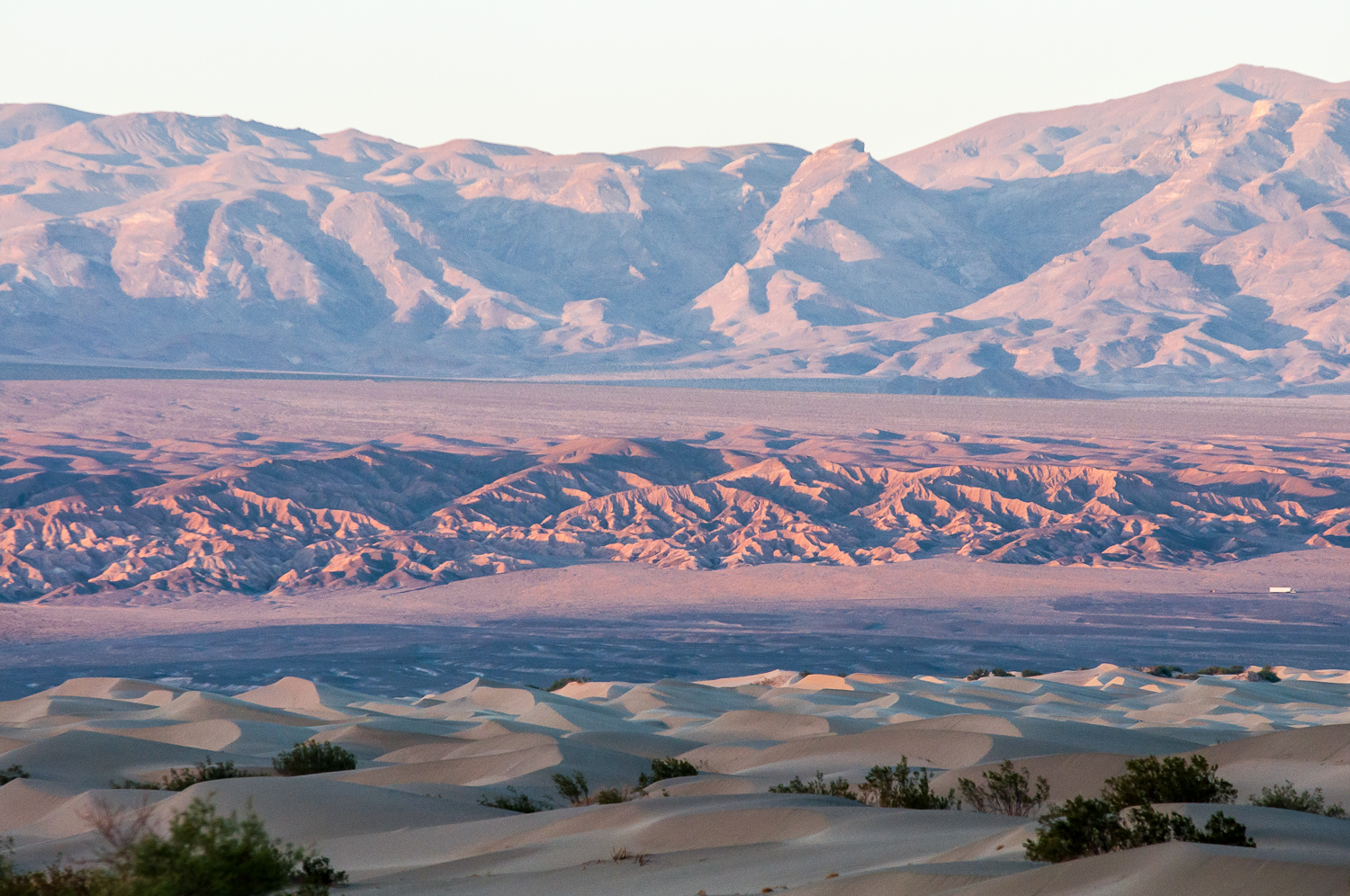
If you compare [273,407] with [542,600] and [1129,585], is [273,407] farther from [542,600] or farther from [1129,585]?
[1129,585]

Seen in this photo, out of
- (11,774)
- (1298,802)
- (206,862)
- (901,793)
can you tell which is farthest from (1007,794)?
(11,774)

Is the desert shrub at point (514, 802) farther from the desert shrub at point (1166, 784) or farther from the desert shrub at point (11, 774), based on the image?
the desert shrub at point (1166, 784)

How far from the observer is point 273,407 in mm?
158125

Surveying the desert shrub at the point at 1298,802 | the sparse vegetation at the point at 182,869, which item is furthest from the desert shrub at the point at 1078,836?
the sparse vegetation at the point at 182,869

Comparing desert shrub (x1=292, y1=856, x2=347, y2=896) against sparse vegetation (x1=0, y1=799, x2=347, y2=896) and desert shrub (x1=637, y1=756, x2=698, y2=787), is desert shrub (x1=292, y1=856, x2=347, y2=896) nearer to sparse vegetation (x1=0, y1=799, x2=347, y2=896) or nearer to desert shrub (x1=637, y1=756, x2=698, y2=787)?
sparse vegetation (x1=0, y1=799, x2=347, y2=896)

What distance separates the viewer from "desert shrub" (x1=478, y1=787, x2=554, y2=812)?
67.1 ft

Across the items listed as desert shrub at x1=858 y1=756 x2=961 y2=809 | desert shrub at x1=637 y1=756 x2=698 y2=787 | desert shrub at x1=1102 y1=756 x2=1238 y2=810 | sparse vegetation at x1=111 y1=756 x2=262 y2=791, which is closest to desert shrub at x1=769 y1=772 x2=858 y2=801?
desert shrub at x1=858 y1=756 x2=961 y2=809

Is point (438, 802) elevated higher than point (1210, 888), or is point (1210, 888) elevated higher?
point (1210, 888)

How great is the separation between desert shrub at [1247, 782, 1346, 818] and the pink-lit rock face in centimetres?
6958

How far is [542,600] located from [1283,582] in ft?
131

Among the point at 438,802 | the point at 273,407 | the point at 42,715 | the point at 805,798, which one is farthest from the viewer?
the point at 273,407

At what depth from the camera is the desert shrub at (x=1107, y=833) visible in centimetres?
1258

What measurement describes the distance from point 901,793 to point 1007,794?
4.15 ft

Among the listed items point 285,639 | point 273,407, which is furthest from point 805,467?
point 273,407
